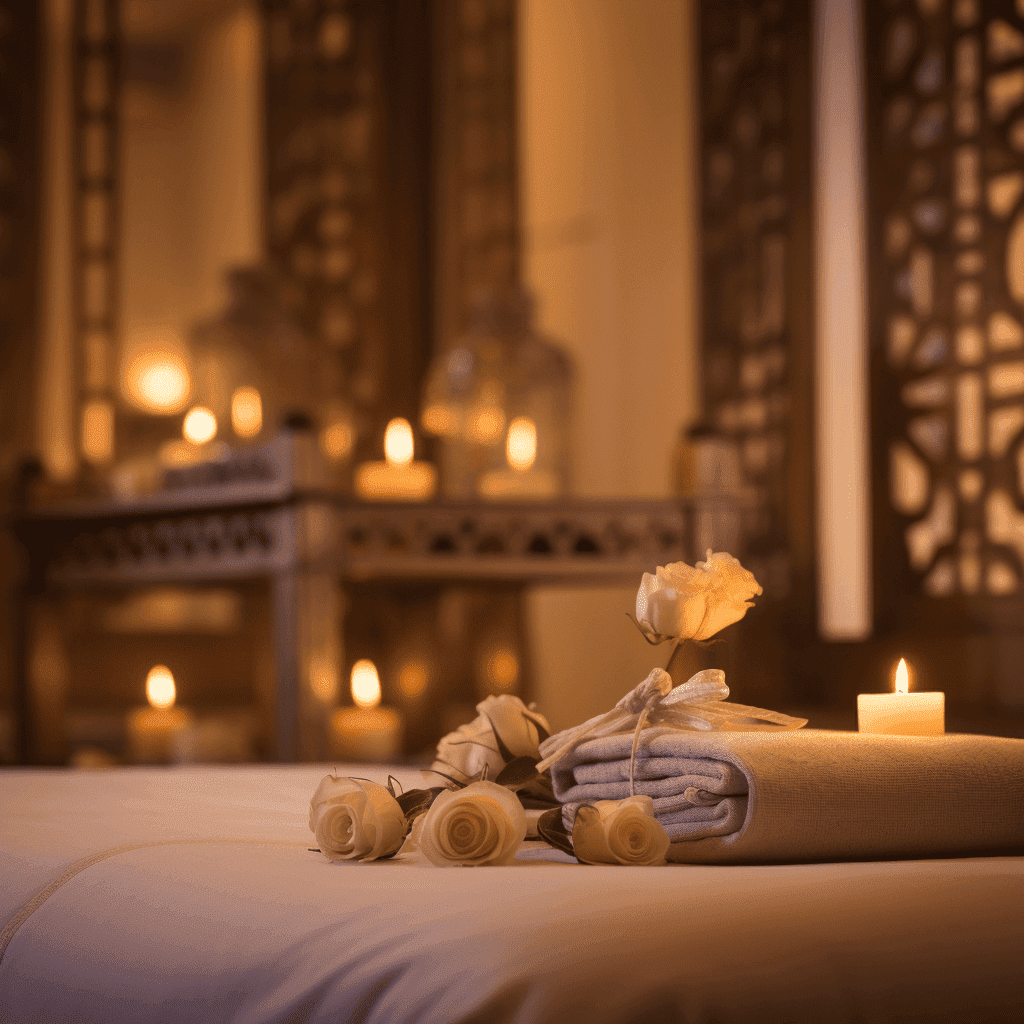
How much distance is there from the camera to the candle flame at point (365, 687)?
1.79m

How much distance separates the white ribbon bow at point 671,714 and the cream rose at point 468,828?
0.31ft

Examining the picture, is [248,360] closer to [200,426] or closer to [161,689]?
[200,426]

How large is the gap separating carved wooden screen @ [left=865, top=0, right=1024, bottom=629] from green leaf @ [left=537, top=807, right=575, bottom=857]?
4.61 feet

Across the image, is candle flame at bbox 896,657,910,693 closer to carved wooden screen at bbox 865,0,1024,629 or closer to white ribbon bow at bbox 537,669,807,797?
white ribbon bow at bbox 537,669,807,797

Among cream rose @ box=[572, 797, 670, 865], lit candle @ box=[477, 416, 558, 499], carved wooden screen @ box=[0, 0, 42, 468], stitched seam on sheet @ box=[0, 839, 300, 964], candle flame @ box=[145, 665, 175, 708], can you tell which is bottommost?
candle flame @ box=[145, 665, 175, 708]

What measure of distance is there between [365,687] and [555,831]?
1.12m

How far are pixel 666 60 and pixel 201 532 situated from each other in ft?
5.04

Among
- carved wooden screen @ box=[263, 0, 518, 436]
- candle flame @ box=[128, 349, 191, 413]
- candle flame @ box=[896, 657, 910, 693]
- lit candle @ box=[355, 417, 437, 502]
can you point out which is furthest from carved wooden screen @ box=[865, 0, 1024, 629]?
candle flame @ box=[128, 349, 191, 413]

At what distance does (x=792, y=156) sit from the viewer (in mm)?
2273

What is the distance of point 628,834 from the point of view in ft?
2.16

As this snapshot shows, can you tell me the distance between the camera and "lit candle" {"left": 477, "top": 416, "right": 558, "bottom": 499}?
6.25 feet

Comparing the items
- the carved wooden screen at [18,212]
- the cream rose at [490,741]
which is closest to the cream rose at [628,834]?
the cream rose at [490,741]

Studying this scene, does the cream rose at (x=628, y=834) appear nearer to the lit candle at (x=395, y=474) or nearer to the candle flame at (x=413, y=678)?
the lit candle at (x=395, y=474)

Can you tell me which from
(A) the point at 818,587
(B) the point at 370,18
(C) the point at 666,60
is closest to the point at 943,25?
(C) the point at 666,60
